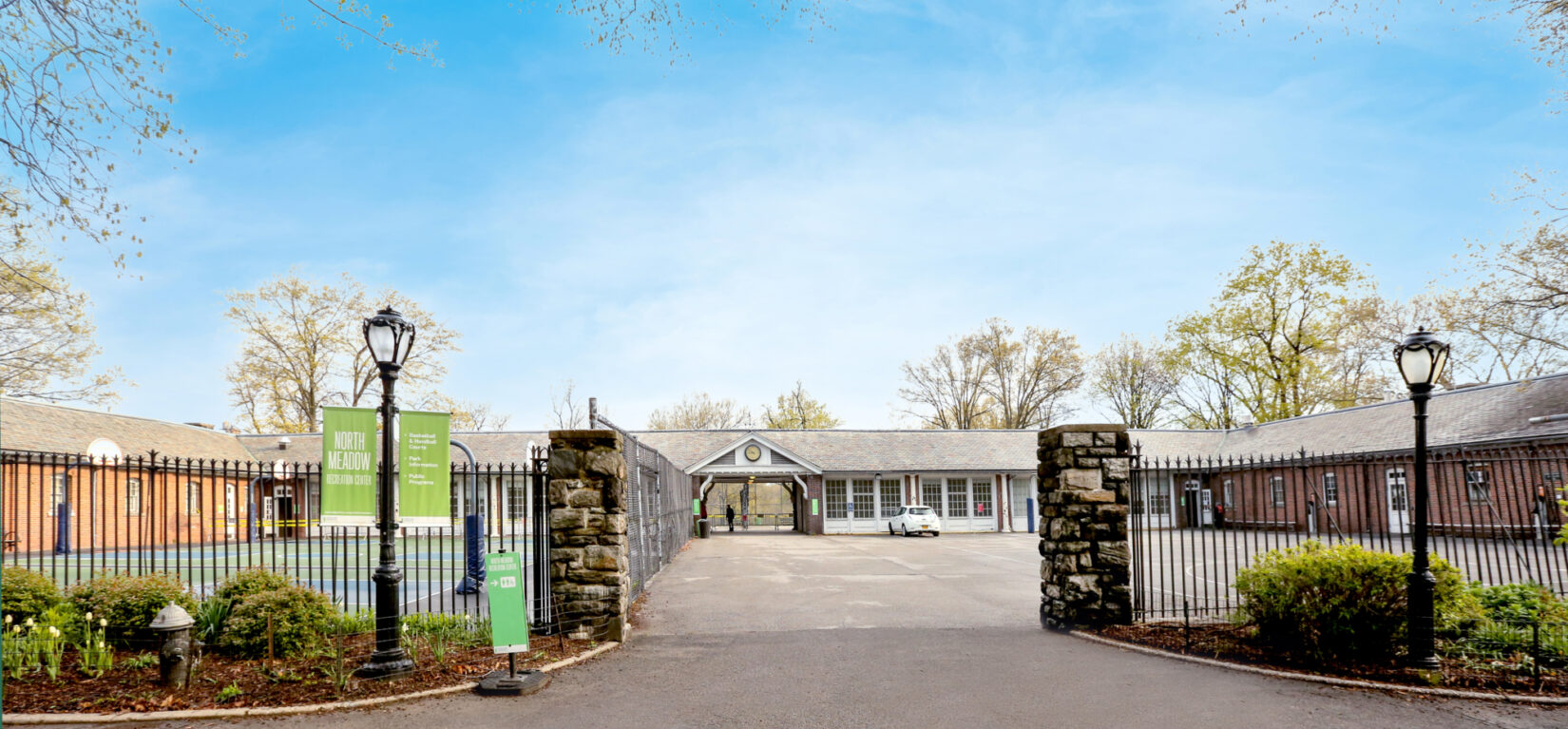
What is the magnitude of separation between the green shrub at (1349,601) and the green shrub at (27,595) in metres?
11.9

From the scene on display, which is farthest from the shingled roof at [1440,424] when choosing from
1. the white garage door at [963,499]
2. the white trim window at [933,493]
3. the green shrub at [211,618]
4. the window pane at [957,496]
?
the green shrub at [211,618]

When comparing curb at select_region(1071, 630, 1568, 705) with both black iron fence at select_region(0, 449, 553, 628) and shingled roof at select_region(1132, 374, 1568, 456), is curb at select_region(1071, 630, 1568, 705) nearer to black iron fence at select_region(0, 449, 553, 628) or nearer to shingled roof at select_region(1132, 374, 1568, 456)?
black iron fence at select_region(0, 449, 553, 628)

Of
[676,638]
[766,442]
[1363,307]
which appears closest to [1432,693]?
[676,638]

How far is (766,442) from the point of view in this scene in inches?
1586

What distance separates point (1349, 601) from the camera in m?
8.77

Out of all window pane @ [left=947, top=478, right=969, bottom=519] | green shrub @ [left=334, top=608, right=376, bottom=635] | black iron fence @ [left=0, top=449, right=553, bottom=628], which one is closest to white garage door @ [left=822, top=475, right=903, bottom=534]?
window pane @ [left=947, top=478, right=969, bottom=519]

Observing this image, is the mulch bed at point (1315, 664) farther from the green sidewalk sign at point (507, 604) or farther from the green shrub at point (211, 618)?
the green shrub at point (211, 618)

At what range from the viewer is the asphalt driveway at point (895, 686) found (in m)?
7.17

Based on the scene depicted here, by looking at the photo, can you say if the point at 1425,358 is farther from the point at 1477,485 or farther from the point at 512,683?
the point at 512,683

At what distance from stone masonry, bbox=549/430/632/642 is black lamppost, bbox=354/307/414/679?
1.92m

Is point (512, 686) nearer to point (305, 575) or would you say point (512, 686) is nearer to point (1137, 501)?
point (1137, 501)

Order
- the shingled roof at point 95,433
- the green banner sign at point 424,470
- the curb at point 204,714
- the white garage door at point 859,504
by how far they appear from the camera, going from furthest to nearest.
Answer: the white garage door at point 859,504, the shingled roof at point 95,433, the green banner sign at point 424,470, the curb at point 204,714

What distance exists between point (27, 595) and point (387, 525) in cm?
393

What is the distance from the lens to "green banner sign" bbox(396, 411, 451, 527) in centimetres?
942
